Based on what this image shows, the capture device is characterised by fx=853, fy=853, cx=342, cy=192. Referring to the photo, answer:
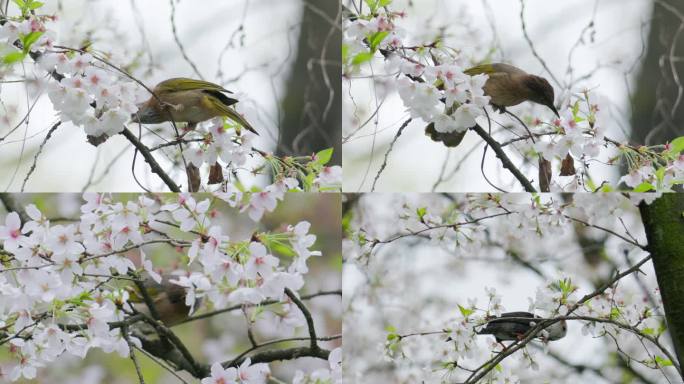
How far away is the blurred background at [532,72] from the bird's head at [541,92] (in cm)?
4

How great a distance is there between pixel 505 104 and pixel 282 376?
97cm

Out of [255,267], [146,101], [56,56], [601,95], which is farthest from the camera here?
[601,95]

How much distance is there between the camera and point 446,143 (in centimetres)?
228

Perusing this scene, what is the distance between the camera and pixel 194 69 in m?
2.24

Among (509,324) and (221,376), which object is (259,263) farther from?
(509,324)

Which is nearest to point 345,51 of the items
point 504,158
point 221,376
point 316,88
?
point 316,88

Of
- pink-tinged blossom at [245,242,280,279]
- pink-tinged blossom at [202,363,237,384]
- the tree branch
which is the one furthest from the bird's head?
pink-tinged blossom at [202,363,237,384]

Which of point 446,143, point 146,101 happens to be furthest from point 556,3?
point 146,101

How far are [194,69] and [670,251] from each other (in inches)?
51.7

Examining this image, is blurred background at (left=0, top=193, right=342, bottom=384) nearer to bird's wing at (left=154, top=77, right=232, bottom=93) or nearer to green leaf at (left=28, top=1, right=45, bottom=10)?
bird's wing at (left=154, top=77, right=232, bottom=93)

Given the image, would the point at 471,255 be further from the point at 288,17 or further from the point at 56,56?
the point at 56,56

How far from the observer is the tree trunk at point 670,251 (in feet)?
7.04

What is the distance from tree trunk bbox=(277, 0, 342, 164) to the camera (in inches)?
89.4

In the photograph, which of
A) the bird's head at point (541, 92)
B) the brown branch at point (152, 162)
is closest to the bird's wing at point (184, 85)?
the brown branch at point (152, 162)
